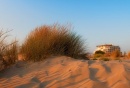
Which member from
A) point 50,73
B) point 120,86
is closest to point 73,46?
point 50,73

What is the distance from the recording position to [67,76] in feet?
16.7

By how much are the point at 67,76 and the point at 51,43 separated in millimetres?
2665

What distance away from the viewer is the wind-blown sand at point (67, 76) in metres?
4.53

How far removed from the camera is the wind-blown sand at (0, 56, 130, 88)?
453cm

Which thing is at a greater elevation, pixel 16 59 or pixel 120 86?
pixel 16 59

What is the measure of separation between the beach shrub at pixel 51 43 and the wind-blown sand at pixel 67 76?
94cm

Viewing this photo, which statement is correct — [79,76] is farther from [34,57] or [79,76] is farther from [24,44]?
[24,44]

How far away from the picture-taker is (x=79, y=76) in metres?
5.02

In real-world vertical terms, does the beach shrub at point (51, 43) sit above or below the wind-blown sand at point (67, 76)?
above

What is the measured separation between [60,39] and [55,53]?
0.70 meters

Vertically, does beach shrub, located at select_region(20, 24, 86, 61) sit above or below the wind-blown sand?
above

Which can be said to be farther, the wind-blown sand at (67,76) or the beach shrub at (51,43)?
the beach shrub at (51,43)

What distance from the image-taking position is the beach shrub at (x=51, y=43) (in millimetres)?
7273

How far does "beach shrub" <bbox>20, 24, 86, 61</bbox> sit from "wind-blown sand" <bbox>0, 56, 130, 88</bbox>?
94cm
